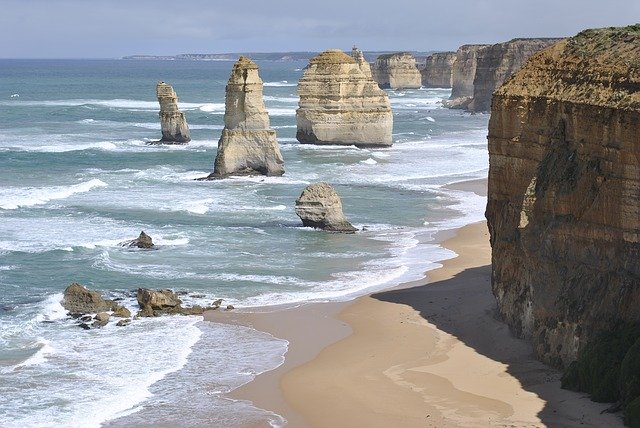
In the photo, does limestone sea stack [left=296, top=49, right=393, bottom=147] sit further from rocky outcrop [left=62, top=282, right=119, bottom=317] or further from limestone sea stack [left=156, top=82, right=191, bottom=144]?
rocky outcrop [left=62, top=282, right=119, bottom=317]

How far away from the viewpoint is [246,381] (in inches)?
815

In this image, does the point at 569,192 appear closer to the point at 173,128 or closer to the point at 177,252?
the point at 177,252

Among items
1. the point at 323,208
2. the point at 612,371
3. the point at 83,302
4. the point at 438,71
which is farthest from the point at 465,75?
the point at 612,371

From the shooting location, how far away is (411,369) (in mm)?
20938

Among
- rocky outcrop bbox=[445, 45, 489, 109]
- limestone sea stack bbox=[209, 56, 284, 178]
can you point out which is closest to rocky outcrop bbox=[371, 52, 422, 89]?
rocky outcrop bbox=[445, 45, 489, 109]

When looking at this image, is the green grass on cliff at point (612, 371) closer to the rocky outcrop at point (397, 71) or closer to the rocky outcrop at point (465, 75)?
the rocky outcrop at point (465, 75)

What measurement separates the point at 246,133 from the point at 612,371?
32.9m

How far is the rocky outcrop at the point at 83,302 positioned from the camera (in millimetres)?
25438

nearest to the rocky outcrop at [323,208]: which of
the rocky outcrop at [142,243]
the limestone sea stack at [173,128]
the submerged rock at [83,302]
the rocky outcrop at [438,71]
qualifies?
the rocky outcrop at [142,243]

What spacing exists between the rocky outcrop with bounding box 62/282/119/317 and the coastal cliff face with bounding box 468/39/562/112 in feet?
275

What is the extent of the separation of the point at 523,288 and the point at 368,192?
84.4ft

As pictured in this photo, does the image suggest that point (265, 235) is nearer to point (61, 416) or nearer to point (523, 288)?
point (523, 288)

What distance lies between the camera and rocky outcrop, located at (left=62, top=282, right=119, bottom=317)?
2544 centimetres

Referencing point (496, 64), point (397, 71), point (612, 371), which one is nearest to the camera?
point (612, 371)
